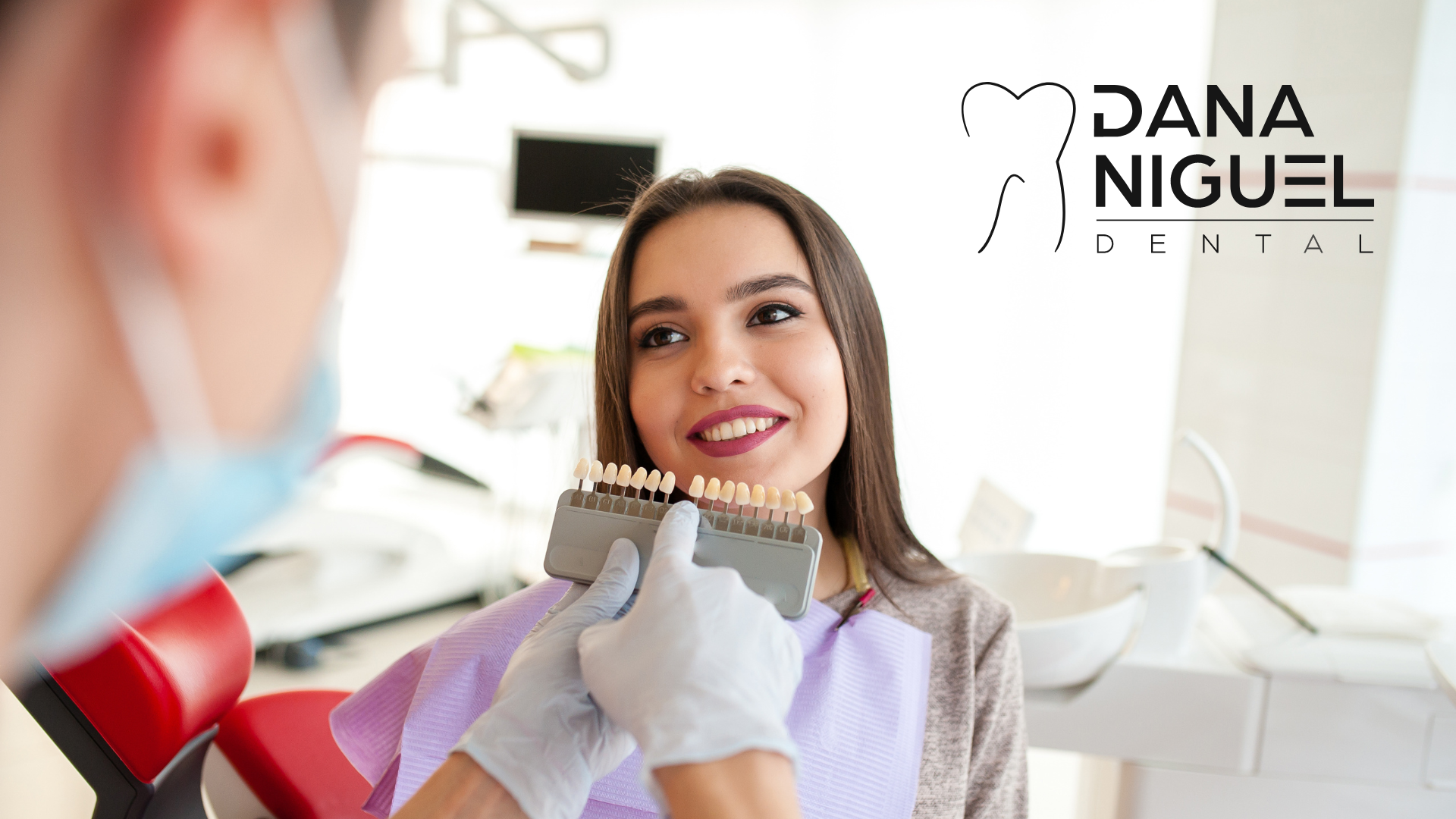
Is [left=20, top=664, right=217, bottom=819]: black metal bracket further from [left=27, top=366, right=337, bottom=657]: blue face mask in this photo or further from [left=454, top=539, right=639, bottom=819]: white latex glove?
[left=27, top=366, right=337, bottom=657]: blue face mask

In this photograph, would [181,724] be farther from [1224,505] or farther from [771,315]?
[1224,505]

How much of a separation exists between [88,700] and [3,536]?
0.91 m

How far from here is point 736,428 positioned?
3.36 ft

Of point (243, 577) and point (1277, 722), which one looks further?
point (243, 577)

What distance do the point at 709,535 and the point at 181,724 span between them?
21.4 inches

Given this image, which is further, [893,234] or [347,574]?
[893,234]

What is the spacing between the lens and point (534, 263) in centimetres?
452

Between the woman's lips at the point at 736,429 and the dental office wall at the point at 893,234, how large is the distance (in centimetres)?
225

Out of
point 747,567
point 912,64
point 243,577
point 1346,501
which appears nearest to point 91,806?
point 243,577

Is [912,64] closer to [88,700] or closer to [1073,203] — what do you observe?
[1073,203]

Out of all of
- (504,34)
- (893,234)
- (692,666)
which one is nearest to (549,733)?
(692,666)

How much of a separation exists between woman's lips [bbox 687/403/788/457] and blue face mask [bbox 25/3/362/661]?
2.76ft

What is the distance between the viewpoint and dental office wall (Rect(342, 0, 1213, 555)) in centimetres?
316

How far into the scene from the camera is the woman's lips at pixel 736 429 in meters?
1.02
